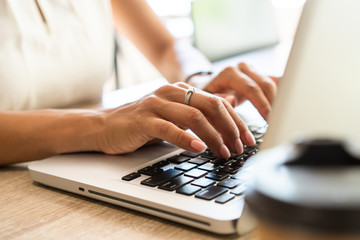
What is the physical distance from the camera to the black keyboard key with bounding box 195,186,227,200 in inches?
20.1

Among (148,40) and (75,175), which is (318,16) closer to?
(75,175)

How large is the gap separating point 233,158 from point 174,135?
0.31ft

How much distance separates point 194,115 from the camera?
0.68m

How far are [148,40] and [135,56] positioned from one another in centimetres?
116

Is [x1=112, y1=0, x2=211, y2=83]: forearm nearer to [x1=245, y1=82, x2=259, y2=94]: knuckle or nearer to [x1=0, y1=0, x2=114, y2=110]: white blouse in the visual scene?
[x1=0, y1=0, x2=114, y2=110]: white blouse

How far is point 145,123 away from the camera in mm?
703

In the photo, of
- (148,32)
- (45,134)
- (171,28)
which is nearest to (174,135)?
(45,134)

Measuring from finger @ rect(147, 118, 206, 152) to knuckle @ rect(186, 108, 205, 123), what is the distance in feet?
0.09

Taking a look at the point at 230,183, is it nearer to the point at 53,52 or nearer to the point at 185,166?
the point at 185,166

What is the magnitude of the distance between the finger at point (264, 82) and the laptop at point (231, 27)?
101 centimetres

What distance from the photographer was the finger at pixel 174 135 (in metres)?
0.65

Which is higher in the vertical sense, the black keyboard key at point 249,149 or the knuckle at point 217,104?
the knuckle at point 217,104

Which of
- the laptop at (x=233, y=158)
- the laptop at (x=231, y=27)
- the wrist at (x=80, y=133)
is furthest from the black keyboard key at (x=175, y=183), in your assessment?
the laptop at (x=231, y=27)

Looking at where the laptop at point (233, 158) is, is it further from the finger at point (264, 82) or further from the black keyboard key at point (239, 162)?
the finger at point (264, 82)
